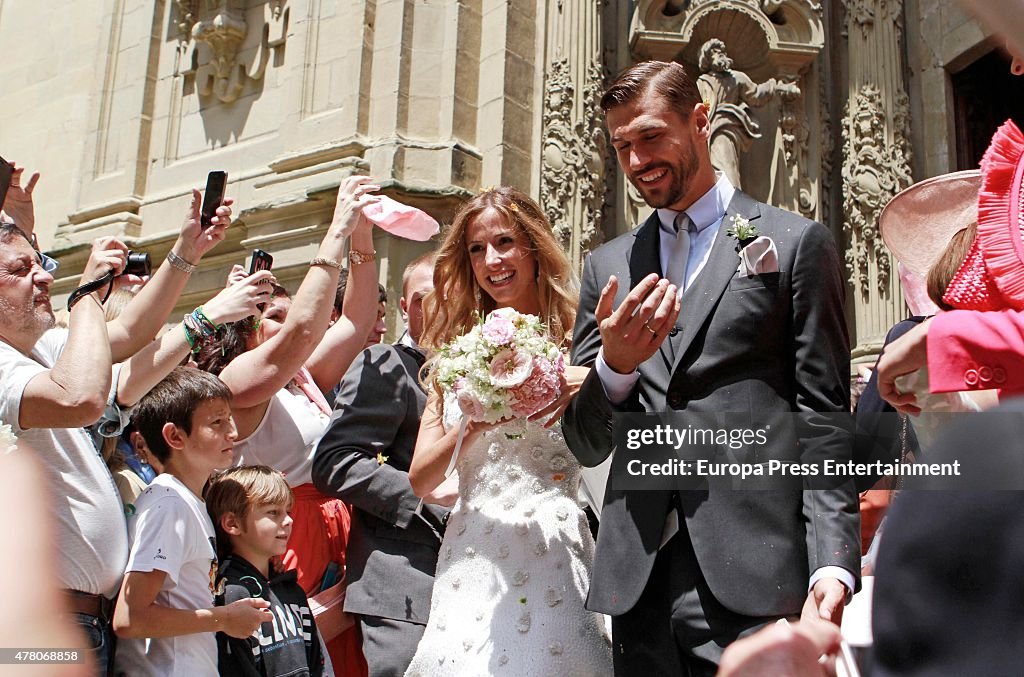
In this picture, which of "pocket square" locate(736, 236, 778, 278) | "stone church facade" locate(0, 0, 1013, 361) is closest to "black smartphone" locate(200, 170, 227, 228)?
"pocket square" locate(736, 236, 778, 278)

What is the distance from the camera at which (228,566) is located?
403 cm

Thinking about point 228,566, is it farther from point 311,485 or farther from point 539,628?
point 539,628

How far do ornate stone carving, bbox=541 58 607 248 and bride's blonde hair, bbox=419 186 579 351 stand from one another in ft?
15.9

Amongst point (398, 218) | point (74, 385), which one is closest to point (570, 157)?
point (398, 218)

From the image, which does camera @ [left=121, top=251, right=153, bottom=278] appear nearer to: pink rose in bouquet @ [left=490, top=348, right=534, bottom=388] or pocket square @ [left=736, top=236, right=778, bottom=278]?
pink rose in bouquet @ [left=490, top=348, right=534, bottom=388]

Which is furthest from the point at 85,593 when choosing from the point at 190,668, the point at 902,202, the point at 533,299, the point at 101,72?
the point at 101,72

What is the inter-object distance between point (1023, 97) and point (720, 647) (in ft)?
26.8

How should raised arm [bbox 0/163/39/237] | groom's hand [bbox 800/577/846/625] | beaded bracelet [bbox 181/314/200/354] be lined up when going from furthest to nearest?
raised arm [bbox 0/163/39/237] → beaded bracelet [bbox 181/314/200/354] → groom's hand [bbox 800/577/846/625]

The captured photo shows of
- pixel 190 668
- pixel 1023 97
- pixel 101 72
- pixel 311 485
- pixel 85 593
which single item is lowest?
pixel 190 668

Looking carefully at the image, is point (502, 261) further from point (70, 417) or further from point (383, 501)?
point (70, 417)

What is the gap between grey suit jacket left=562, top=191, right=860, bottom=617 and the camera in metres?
2.59

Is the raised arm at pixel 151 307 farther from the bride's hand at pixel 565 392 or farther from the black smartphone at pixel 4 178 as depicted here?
the bride's hand at pixel 565 392

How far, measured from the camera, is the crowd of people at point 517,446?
2344 millimetres

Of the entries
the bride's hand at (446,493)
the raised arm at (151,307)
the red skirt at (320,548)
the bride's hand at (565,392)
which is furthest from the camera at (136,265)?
the bride's hand at (565,392)
